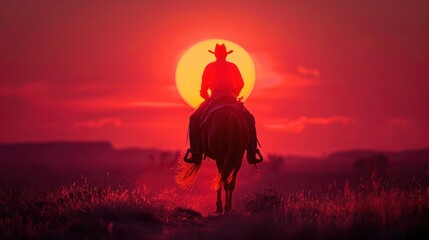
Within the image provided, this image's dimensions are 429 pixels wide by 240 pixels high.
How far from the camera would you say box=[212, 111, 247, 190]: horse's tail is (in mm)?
14883

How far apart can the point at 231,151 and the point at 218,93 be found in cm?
150

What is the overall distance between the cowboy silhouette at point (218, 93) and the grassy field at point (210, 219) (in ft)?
3.86

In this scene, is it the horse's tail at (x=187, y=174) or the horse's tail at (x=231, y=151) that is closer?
the horse's tail at (x=231, y=151)

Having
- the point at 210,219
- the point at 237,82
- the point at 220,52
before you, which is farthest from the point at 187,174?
the point at 220,52

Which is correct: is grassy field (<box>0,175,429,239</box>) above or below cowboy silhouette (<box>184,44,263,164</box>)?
below

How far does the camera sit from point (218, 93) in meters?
15.7

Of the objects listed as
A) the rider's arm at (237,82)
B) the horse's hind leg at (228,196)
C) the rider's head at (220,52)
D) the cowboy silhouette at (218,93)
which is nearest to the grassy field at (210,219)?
the horse's hind leg at (228,196)

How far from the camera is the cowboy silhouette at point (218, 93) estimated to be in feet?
50.8

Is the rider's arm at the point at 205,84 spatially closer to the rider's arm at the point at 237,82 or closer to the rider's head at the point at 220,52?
the rider's head at the point at 220,52

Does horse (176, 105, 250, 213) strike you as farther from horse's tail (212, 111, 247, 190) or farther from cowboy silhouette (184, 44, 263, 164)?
cowboy silhouette (184, 44, 263, 164)

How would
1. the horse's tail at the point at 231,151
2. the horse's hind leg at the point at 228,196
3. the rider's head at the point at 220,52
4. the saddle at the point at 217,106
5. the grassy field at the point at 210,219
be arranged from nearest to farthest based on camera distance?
1. the grassy field at the point at 210,219
2. the horse's tail at the point at 231,151
3. the saddle at the point at 217,106
4. the horse's hind leg at the point at 228,196
5. the rider's head at the point at 220,52

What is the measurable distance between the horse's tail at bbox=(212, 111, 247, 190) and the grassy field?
0.80 m

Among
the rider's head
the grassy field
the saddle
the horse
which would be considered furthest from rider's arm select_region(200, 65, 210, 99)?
the grassy field

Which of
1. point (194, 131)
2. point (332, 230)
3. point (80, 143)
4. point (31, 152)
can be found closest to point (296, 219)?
point (332, 230)
